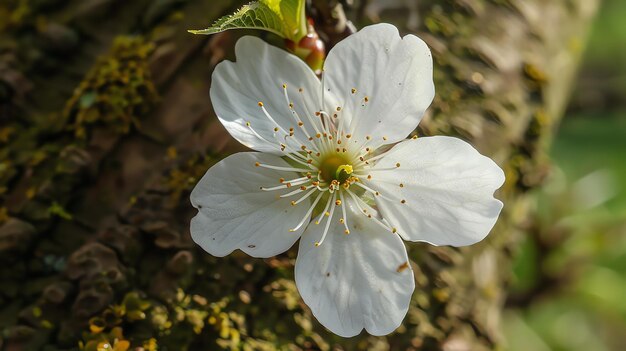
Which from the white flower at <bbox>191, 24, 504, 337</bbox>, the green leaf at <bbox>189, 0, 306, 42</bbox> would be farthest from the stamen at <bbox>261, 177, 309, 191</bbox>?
the green leaf at <bbox>189, 0, 306, 42</bbox>

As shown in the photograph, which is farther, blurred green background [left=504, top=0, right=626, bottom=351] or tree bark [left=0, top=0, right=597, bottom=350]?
blurred green background [left=504, top=0, right=626, bottom=351]

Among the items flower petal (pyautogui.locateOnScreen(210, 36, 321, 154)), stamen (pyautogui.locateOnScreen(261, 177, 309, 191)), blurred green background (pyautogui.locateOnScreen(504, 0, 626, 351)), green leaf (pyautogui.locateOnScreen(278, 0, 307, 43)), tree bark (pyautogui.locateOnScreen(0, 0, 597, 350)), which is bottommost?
blurred green background (pyautogui.locateOnScreen(504, 0, 626, 351))

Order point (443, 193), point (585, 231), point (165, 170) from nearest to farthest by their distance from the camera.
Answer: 1. point (443, 193)
2. point (165, 170)
3. point (585, 231)

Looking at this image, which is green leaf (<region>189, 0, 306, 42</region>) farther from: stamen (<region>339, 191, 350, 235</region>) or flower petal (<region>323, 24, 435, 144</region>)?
stamen (<region>339, 191, 350, 235</region>)

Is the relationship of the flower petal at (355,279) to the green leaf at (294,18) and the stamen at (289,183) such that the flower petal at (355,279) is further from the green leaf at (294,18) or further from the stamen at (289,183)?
the green leaf at (294,18)

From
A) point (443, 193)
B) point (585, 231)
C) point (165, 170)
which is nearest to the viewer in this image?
point (443, 193)

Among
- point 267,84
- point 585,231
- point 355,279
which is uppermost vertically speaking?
point 267,84

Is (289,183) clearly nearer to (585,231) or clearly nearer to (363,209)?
(363,209)

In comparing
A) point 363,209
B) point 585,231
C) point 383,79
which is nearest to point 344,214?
point 363,209
